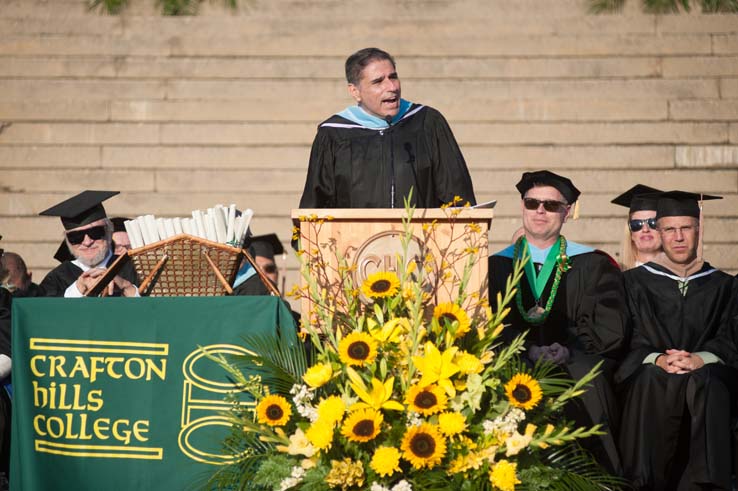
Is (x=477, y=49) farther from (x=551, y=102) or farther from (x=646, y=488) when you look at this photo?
(x=646, y=488)

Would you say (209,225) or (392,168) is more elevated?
A: (392,168)

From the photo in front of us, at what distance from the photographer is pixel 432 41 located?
10.1 metres

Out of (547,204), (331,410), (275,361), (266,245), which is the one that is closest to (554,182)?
(547,204)

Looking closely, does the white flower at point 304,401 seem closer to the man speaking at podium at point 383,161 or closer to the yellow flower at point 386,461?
the yellow flower at point 386,461

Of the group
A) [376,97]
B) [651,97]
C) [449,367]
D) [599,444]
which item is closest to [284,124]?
[651,97]

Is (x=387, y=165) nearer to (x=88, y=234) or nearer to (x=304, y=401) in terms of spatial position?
(x=304, y=401)

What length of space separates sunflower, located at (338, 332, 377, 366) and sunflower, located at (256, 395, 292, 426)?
30 centimetres

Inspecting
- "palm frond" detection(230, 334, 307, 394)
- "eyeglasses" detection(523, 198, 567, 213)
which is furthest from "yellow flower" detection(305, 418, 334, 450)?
"eyeglasses" detection(523, 198, 567, 213)

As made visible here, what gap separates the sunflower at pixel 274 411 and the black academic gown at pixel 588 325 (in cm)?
171

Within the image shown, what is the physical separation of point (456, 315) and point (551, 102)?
603 cm

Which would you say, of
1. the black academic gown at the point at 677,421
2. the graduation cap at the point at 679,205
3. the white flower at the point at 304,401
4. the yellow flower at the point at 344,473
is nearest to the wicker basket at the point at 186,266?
the white flower at the point at 304,401

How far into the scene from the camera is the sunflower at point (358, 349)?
13.5 feet

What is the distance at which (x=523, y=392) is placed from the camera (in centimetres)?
414

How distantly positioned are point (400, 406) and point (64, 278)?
3.37m
